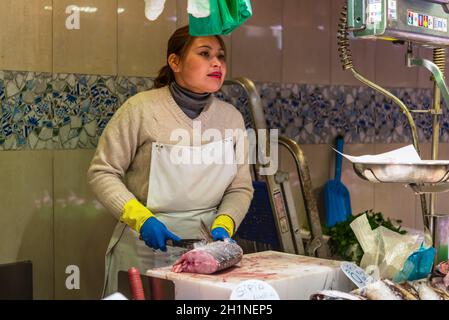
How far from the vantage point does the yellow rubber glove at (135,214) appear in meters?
2.70

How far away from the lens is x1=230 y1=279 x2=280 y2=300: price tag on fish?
1714 millimetres

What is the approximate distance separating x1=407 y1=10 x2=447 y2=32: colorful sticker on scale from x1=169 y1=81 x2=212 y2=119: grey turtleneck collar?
104cm

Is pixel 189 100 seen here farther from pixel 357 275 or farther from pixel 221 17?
pixel 357 275

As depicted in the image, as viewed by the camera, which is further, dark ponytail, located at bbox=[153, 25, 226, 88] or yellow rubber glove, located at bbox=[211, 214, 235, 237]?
dark ponytail, located at bbox=[153, 25, 226, 88]

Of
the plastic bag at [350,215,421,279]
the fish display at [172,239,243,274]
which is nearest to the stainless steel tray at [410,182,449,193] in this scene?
the plastic bag at [350,215,421,279]

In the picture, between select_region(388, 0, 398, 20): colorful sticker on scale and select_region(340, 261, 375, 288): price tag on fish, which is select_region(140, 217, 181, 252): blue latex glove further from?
select_region(388, 0, 398, 20): colorful sticker on scale

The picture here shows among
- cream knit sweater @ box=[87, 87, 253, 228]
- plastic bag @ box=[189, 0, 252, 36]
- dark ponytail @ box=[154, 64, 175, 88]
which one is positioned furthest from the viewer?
dark ponytail @ box=[154, 64, 175, 88]

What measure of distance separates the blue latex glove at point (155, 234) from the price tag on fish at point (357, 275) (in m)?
0.79

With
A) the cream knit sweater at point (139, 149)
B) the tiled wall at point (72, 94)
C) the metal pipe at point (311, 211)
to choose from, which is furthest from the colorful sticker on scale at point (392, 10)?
the tiled wall at point (72, 94)

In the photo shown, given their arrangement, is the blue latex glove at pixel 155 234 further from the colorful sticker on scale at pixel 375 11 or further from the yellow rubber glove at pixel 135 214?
the colorful sticker on scale at pixel 375 11

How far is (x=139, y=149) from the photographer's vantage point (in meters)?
3.02

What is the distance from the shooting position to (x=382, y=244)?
2229mm

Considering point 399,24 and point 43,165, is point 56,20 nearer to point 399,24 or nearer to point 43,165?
point 43,165

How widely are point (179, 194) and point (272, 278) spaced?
44.0 inches
